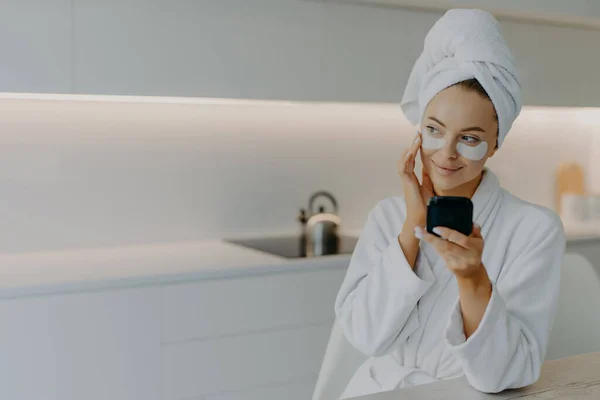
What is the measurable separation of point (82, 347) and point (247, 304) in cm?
55

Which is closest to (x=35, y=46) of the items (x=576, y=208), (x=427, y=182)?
(x=427, y=182)

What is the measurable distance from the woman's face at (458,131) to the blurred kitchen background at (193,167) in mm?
1289

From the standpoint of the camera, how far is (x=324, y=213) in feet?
10.0

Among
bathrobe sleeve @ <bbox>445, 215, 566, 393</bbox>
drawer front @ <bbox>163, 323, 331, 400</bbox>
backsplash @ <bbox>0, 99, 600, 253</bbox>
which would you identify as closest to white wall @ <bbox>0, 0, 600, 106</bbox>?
backsplash @ <bbox>0, 99, 600, 253</bbox>

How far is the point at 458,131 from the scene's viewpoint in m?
1.19

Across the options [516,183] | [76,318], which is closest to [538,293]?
[76,318]

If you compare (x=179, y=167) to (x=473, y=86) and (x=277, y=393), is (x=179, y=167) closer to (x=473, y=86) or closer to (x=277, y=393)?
(x=277, y=393)

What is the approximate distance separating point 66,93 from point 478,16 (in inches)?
60.7

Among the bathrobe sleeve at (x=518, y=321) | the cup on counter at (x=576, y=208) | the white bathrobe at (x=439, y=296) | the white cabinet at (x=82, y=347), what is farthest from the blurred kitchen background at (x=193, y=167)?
the bathrobe sleeve at (x=518, y=321)

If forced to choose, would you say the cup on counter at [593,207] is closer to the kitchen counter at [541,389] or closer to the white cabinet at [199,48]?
the white cabinet at [199,48]

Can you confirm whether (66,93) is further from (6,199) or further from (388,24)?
(388,24)

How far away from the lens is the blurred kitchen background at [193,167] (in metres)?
2.24

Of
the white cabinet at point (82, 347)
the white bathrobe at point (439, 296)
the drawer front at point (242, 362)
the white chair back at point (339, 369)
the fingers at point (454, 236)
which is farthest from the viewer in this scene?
the drawer front at point (242, 362)

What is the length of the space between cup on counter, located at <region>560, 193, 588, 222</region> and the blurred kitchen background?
25 centimetres
